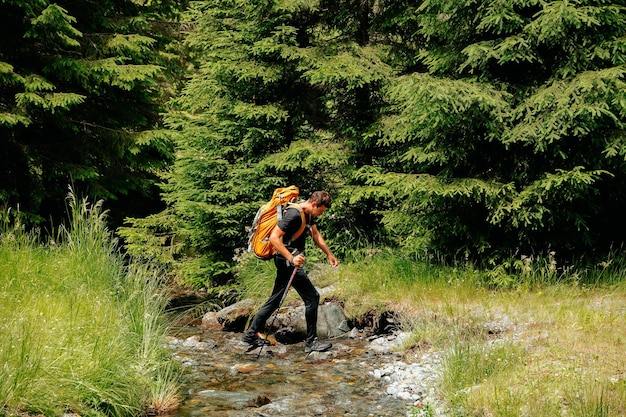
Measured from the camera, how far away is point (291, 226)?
7.25 meters

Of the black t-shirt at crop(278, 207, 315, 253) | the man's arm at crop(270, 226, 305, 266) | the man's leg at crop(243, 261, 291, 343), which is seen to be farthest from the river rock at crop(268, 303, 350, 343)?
the man's arm at crop(270, 226, 305, 266)

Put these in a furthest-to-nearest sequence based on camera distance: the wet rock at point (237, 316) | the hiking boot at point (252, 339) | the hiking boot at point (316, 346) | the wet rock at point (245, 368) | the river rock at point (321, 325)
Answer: the wet rock at point (237, 316)
the river rock at point (321, 325)
the hiking boot at point (252, 339)
the hiking boot at point (316, 346)
the wet rock at point (245, 368)

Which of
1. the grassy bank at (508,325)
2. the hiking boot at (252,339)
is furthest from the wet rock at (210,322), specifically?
the hiking boot at (252,339)

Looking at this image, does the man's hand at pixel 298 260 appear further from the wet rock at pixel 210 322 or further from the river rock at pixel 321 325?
the wet rock at pixel 210 322

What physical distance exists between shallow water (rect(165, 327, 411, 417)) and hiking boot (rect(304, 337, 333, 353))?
8 cm

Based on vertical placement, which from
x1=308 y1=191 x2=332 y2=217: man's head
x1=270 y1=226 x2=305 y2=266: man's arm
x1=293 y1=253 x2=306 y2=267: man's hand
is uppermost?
x1=308 y1=191 x2=332 y2=217: man's head

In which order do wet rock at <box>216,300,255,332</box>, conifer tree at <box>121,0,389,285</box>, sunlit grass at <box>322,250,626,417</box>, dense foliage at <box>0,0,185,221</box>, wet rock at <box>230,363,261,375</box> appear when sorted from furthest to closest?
dense foliage at <box>0,0,185,221</box> < conifer tree at <box>121,0,389,285</box> < wet rock at <box>216,300,255,332</box> < wet rock at <box>230,363,261,375</box> < sunlit grass at <box>322,250,626,417</box>

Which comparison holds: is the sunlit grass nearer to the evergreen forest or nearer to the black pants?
the evergreen forest

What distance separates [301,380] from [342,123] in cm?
598

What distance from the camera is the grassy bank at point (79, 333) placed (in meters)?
4.43

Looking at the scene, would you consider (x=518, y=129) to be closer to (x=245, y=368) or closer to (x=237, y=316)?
(x=245, y=368)

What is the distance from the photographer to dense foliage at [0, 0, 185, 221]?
11703 mm

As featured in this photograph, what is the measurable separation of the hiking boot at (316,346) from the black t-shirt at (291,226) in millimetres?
1304

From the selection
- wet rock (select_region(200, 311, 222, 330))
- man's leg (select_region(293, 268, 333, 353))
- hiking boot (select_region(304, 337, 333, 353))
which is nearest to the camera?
man's leg (select_region(293, 268, 333, 353))
